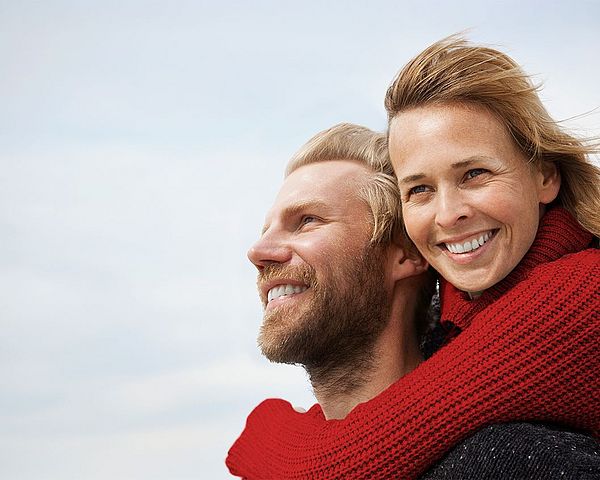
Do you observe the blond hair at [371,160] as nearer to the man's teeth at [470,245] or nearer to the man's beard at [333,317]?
the man's beard at [333,317]

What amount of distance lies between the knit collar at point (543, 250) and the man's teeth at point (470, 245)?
128 millimetres

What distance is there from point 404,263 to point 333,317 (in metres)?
0.31

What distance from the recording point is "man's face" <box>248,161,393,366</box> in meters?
2.91

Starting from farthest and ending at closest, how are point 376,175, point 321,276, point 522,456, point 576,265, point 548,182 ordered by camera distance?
point 376,175 < point 321,276 < point 548,182 < point 576,265 < point 522,456

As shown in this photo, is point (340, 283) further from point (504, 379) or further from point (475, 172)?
point (504, 379)

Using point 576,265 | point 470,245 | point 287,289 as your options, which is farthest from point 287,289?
point 576,265

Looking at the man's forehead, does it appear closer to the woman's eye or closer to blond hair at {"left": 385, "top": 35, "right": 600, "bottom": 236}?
blond hair at {"left": 385, "top": 35, "right": 600, "bottom": 236}

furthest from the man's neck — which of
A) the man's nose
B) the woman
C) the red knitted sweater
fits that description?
the red knitted sweater

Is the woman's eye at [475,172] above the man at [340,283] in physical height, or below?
above

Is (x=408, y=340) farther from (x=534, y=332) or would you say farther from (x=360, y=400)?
(x=534, y=332)

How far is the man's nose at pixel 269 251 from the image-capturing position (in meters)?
2.92

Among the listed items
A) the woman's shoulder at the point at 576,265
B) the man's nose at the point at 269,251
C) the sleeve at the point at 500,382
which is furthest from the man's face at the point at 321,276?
the woman's shoulder at the point at 576,265

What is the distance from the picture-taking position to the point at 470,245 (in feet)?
7.81

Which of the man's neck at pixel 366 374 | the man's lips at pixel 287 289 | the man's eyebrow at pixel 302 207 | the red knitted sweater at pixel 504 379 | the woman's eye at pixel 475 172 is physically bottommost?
the man's neck at pixel 366 374
